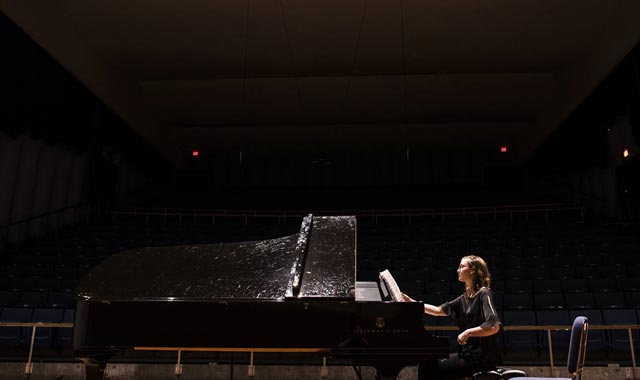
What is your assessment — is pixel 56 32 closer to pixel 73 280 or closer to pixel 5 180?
pixel 5 180

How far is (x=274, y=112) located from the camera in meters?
12.4

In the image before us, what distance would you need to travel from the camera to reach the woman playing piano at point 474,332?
7.73ft

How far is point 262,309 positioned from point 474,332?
3.38ft

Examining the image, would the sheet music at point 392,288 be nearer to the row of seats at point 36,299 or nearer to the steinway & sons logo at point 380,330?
the steinway & sons logo at point 380,330

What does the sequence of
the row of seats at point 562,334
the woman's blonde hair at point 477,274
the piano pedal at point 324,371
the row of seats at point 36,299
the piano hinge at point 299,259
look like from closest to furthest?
the piano hinge at point 299,259 < the woman's blonde hair at point 477,274 < the piano pedal at point 324,371 < the row of seats at point 562,334 < the row of seats at point 36,299

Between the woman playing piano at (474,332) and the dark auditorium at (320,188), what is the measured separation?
0.01 metres

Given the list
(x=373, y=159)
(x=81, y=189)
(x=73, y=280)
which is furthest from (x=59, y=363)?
A: (x=373, y=159)

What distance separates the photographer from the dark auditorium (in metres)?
2.40

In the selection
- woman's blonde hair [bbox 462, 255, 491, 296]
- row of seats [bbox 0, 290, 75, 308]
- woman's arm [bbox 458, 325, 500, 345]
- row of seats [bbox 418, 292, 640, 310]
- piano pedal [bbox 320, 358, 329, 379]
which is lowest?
piano pedal [bbox 320, 358, 329, 379]

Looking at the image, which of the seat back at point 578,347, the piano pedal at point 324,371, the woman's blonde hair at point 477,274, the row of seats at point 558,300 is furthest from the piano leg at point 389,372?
the row of seats at point 558,300

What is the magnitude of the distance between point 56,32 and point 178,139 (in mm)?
6718

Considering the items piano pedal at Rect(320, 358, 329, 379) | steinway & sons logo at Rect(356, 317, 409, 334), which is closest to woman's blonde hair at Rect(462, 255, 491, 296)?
steinway & sons logo at Rect(356, 317, 409, 334)

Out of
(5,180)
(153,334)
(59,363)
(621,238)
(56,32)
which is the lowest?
(59,363)

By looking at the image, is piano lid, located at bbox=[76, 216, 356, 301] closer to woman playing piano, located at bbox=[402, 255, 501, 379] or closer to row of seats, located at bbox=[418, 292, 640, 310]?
woman playing piano, located at bbox=[402, 255, 501, 379]
